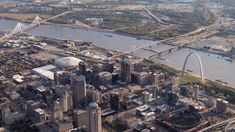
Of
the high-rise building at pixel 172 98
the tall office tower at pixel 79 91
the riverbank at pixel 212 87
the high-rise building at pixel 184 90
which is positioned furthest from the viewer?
the riverbank at pixel 212 87

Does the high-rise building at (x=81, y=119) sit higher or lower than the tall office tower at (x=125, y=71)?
lower

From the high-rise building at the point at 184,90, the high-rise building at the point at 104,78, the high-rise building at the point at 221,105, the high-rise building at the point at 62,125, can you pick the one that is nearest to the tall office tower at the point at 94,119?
the high-rise building at the point at 62,125

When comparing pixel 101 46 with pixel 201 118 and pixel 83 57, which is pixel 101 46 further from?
pixel 201 118

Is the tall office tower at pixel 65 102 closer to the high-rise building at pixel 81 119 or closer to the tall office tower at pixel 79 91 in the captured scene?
the tall office tower at pixel 79 91

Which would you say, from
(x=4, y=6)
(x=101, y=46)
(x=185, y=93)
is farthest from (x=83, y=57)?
(x=4, y=6)

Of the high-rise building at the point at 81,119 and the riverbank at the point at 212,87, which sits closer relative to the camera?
the high-rise building at the point at 81,119

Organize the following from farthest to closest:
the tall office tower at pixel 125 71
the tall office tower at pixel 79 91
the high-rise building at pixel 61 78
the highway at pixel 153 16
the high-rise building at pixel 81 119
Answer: the highway at pixel 153 16 < the high-rise building at pixel 61 78 < the tall office tower at pixel 125 71 < the tall office tower at pixel 79 91 < the high-rise building at pixel 81 119
